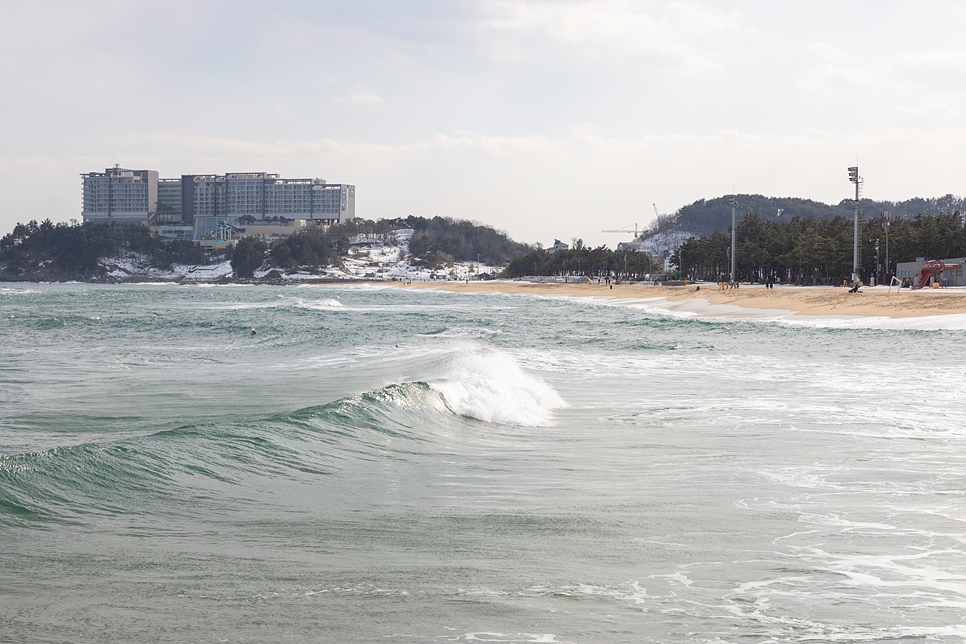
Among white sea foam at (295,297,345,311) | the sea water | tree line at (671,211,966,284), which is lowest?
the sea water

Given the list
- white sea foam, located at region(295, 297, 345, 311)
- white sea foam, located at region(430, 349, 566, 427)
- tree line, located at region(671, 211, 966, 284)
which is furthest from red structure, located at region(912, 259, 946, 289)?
white sea foam, located at region(430, 349, 566, 427)

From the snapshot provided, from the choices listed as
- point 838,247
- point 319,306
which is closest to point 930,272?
point 838,247

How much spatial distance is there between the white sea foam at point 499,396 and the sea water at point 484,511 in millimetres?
62

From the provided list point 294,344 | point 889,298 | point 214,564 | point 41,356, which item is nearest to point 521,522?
point 214,564

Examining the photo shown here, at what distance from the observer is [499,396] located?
1252 centimetres

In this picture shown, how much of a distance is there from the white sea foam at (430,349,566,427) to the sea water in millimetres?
62

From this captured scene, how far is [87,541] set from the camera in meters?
5.74

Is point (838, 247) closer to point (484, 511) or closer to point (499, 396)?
point (499, 396)

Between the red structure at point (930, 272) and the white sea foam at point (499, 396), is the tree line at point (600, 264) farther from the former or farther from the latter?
the white sea foam at point (499, 396)

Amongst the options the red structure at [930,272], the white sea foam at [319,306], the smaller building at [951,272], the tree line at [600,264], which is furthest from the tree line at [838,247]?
the white sea foam at [319,306]

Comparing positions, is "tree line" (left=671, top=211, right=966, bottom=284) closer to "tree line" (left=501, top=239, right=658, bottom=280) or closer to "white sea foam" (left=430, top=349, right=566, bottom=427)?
"tree line" (left=501, top=239, right=658, bottom=280)

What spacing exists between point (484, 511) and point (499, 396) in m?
5.94

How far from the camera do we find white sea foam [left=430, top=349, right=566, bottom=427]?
1165cm

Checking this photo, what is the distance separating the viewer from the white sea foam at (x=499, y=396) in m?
11.6
